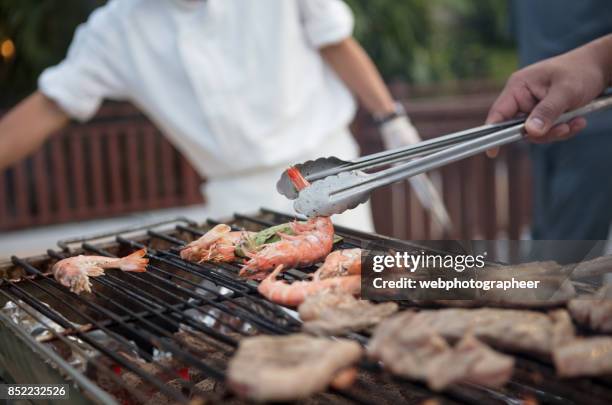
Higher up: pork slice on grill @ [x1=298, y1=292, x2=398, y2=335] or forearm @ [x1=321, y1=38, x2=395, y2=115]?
forearm @ [x1=321, y1=38, x2=395, y2=115]

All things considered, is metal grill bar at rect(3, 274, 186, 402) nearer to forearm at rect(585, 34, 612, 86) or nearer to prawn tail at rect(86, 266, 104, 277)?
prawn tail at rect(86, 266, 104, 277)

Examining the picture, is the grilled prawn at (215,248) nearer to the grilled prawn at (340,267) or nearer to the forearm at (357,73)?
the grilled prawn at (340,267)

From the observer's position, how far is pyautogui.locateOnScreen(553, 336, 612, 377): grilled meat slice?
139cm

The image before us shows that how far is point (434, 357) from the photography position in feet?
4.78

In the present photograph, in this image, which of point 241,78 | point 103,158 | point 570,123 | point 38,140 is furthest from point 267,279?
point 103,158

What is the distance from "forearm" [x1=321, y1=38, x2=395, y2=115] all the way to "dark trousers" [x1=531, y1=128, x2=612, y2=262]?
4.29 feet

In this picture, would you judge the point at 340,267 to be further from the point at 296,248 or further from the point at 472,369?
the point at 472,369

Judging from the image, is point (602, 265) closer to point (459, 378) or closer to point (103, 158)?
point (459, 378)

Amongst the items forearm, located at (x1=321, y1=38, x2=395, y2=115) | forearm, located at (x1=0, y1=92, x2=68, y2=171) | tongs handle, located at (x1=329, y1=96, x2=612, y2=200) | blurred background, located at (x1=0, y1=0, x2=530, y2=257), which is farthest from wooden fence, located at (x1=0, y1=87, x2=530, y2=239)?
tongs handle, located at (x1=329, y1=96, x2=612, y2=200)

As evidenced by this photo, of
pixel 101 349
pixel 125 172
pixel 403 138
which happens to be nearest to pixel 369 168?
pixel 101 349

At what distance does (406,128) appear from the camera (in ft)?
13.4

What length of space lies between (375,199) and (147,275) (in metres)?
4.45

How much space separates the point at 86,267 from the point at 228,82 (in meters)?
1.94

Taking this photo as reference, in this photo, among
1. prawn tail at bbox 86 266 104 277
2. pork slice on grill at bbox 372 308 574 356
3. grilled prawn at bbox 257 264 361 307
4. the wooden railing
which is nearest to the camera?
pork slice on grill at bbox 372 308 574 356
